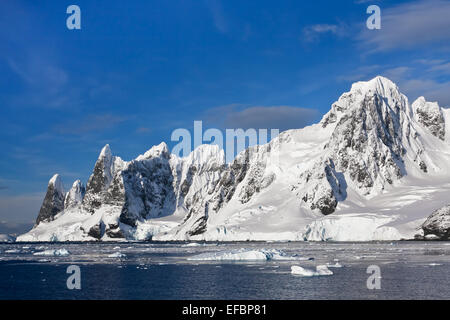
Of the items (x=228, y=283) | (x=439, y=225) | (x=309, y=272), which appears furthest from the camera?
(x=439, y=225)

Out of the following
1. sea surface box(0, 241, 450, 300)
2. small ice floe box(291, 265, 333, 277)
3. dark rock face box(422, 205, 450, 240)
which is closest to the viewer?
sea surface box(0, 241, 450, 300)

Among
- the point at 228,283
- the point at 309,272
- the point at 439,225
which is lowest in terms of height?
the point at 439,225

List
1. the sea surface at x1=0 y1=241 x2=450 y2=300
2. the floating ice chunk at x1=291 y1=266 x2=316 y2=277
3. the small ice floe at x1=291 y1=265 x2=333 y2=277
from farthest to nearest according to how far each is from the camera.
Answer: the small ice floe at x1=291 y1=265 x2=333 y2=277
the floating ice chunk at x1=291 y1=266 x2=316 y2=277
the sea surface at x1=0 y1=241 x2=450 y2=300

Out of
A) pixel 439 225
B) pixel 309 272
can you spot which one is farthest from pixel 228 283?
pixel 439 225

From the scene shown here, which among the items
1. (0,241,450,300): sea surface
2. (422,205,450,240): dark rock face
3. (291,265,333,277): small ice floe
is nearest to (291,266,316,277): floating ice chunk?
(291,265,333,277): small ice floe

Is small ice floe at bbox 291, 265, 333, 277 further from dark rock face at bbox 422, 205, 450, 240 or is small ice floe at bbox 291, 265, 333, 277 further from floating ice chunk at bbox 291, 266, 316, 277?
dark rock face at bbox 422, 205, 450, 240

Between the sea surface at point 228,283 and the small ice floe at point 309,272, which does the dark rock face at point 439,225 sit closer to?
the sea surface at point 228,283

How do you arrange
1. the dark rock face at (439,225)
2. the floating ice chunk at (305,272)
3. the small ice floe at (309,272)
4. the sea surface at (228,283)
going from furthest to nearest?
the dark rock face at (439,225) < the small ice floe at (309,272) < the floating ice chunk at (305,272) < the sea surface at (228,283)

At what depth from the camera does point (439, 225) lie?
170 metres

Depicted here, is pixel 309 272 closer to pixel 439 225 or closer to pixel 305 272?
pixel 305 272

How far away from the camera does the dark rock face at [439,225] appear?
554 feet

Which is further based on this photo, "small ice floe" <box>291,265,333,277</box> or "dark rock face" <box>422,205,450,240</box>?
"dark rock face" <box>422,205,450,240</box>

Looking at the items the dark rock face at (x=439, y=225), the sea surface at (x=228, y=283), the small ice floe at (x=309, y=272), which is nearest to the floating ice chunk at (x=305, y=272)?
→ the small ice floe at (x=309, y=272)

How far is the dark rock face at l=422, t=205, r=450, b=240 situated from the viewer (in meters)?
169
